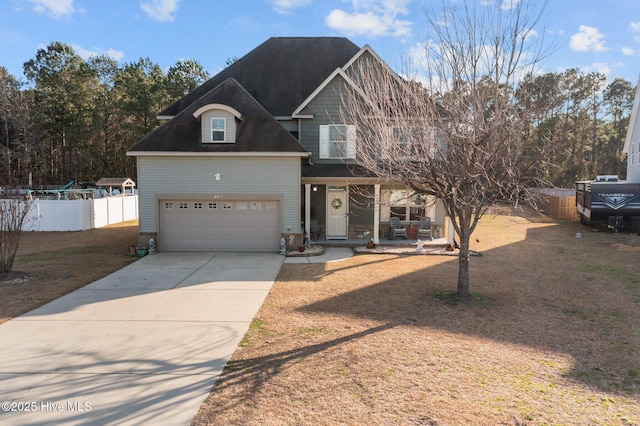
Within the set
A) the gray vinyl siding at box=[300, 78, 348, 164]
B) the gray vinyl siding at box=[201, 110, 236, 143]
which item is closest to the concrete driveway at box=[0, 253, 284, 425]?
the gray vinyl siding at box=[201, 110, 236, 143]

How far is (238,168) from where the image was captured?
1498 centimetres

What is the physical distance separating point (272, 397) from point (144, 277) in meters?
7.78

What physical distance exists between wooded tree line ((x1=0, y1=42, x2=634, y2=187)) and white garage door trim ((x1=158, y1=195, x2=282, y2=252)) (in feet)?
91.5

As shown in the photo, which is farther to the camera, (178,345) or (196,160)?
(196,160)

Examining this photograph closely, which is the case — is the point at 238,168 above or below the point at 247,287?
above

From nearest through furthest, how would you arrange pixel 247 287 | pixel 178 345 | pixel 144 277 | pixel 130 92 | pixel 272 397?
pixel 272 397, pixel 178 345, pixel 247 287, pixel 144 277, pixel 130 92

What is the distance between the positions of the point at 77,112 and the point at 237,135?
3172cm

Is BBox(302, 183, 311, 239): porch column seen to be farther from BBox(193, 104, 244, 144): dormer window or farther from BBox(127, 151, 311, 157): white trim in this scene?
BBox(193, 104, 244, 144): dormer window

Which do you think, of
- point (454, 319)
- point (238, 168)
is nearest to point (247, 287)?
point (454, 319)

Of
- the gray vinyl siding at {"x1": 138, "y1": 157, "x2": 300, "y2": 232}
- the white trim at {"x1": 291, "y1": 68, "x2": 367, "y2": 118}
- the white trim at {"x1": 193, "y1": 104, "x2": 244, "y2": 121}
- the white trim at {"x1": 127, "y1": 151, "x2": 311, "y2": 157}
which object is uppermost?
the white trim at {"x1": 291, "y1": 68, "x2": 367, "y2": 118}

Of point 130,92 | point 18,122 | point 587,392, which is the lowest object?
point 587,392

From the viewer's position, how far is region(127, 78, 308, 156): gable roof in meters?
14.8

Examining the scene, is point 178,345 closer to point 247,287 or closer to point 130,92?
point 247,287

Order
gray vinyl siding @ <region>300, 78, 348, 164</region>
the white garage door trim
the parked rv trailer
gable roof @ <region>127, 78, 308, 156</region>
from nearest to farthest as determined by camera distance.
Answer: gable roof @ <region>127, 78, 308, 156</region>, the white garage door trim, gray vinyl siding @ <region>300, 78, 348, 164</region>, the parked rv trailer
